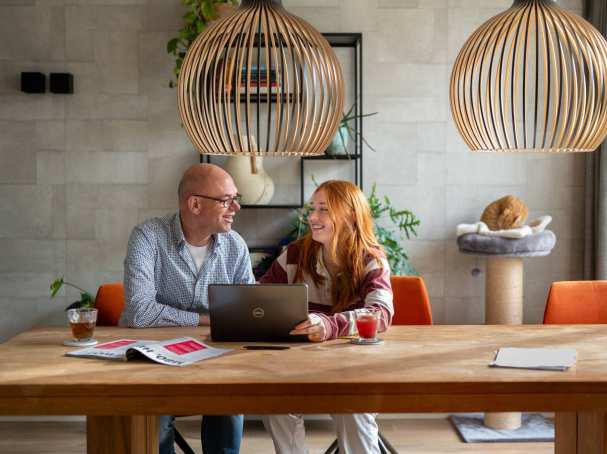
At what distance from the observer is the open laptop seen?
2.59m

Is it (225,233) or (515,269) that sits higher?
(225,233)

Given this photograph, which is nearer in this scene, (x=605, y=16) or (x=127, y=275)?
(x=127, y=275)

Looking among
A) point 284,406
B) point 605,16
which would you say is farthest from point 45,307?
point 605,16

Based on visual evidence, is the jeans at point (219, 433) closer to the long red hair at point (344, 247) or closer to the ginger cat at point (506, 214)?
the long red hair at point (344, 247)

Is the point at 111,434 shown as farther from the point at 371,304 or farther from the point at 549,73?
the point at 549,73

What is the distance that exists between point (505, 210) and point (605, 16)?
1.19 m

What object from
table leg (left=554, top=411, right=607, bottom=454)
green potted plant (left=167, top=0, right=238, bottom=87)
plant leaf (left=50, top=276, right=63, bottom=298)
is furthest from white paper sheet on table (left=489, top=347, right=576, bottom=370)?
plant leaf (left=50, top=276, right=63, bottom=298)

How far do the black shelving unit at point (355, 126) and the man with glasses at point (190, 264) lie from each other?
1.23m

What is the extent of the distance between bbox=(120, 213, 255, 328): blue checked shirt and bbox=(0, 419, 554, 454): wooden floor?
4.11ft

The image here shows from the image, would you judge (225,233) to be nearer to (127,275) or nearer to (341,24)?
(127,275)

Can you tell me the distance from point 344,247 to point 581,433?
107 centimetres

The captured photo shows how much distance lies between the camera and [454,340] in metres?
2.70

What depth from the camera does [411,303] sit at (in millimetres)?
3268

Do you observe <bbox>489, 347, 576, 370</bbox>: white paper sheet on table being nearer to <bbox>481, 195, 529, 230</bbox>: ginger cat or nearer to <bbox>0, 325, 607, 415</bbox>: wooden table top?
<bbox>0, 325, 607, 415</bbox>: wooden table top
